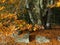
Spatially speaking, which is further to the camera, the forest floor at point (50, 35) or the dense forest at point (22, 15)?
the forest floor at point (50, 35)

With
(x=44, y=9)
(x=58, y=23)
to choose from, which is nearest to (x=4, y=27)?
(x=44, y=9)

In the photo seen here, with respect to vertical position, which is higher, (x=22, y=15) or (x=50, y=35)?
(x=22, y=15)

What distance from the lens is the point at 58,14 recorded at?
16609 millimetres

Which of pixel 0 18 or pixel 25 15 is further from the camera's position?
pixel 25 15

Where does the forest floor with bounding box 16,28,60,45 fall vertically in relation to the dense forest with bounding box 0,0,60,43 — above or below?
below

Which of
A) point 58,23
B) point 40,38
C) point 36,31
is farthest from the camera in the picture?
point 58,23

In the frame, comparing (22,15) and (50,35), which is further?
(22,15)

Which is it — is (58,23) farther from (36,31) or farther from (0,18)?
(0,18)

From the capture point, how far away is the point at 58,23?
16156mm

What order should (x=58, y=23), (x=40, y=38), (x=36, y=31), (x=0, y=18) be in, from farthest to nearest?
(x=58, y=23) → (x=36, y=31) → (x=40, y=38) → (x=0, y=18)

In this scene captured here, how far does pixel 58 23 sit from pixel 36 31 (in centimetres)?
240

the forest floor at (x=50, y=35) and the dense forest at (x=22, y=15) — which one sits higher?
the dense forest at (x=22, y=15)

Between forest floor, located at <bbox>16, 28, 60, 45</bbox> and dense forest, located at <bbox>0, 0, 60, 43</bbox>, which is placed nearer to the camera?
dense forest, located at <bbox>0, 0, 60, 43</bbox>

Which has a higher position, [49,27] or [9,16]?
[9,16]
